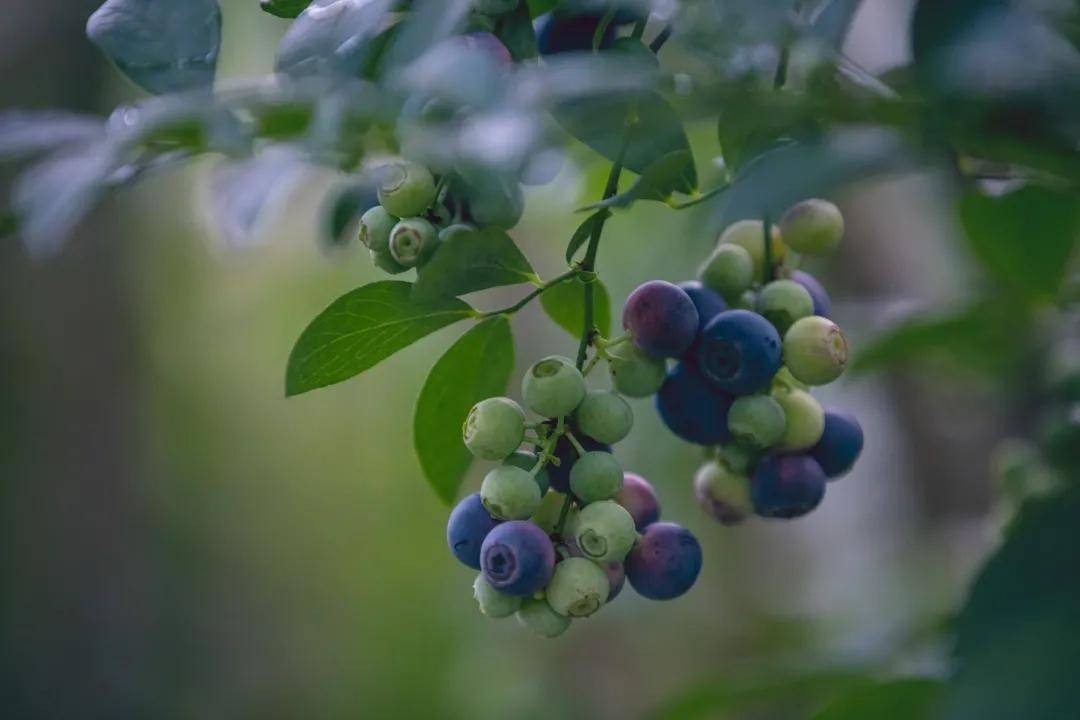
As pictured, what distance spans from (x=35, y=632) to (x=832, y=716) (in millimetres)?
2839

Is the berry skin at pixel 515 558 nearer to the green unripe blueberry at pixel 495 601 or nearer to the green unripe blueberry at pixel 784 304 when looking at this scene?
the green unripe blueberry at pixel 495 601

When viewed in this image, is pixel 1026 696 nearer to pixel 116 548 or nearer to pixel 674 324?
pixel 674 324

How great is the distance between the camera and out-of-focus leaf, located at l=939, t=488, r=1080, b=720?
0.65m

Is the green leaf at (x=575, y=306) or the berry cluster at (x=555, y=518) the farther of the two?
the green leaf at (x=575, y=306)

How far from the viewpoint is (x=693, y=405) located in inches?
28.0

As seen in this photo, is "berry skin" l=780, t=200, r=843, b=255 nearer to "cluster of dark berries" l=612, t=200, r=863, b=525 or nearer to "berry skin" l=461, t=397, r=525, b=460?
"cluster of dark berries" l=612, t=200, r=863, b=525

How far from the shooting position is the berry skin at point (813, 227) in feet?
2.52

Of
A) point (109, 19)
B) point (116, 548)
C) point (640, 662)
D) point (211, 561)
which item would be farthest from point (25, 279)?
point (109, 19)

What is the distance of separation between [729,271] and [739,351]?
0.24 ft

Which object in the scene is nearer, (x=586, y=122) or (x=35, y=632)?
(x=586, y=122)

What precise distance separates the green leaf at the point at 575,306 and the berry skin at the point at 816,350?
114 millimetres

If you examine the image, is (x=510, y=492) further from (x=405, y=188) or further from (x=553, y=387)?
(x=405, y=188)

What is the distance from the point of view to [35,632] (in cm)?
320

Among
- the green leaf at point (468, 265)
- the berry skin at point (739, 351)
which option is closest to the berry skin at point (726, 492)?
the berry skin at point (739, 351)
